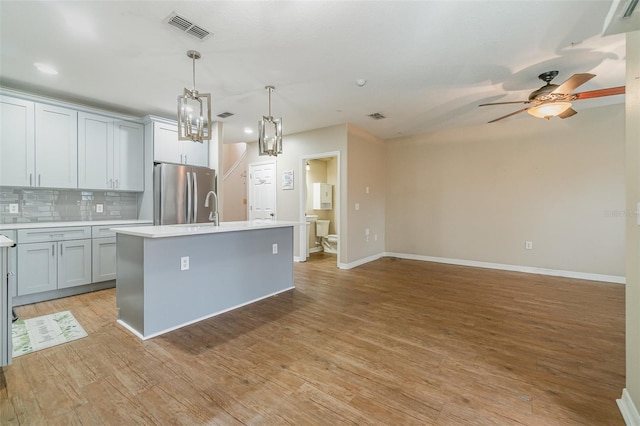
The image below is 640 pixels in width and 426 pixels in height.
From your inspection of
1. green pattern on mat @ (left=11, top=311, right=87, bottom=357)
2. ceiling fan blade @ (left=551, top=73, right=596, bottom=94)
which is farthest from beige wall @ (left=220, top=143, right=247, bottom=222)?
ceiling fan blade @ (left=551, top=73, right=596, bottom=94)

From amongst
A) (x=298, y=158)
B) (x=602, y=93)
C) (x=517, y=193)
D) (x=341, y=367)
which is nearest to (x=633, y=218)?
(x=602, y=93)

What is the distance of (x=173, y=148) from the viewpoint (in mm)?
4430

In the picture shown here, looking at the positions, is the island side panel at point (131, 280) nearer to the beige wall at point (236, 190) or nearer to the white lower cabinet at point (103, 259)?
the white lower cabinet at point (103, 259)

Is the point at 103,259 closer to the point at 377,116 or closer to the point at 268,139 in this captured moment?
the point at 268,139

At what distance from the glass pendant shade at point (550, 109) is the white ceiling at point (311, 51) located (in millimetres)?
413

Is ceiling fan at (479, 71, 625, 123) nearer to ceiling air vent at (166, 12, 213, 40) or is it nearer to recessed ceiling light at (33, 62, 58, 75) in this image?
ceiling air vent at (166, 12, 213, 40)

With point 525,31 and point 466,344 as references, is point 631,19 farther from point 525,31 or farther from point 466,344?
point 466,344

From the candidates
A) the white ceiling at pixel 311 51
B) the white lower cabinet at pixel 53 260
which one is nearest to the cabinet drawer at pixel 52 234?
the white lower cabinet at pixel 53 260

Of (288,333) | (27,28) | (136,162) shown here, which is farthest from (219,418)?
(136,162)

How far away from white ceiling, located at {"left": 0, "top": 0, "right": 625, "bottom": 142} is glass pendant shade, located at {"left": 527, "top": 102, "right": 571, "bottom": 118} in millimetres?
413

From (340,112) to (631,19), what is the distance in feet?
11.5

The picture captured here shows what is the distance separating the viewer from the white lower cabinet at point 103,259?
145 inches

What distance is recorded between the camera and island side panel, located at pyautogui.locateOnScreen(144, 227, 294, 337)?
243cm

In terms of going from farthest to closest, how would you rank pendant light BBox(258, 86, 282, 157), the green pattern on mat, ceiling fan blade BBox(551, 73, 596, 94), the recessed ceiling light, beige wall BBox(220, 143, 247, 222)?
1. beige wall BBox(220, 143, 247, 222)
2. pendant light BBox(258, 86, 282, 157)
3. the recessed ceiling light
4. ceiling fan blade BBox(551, 73, 596, 94)
5. the green pattern on mat
